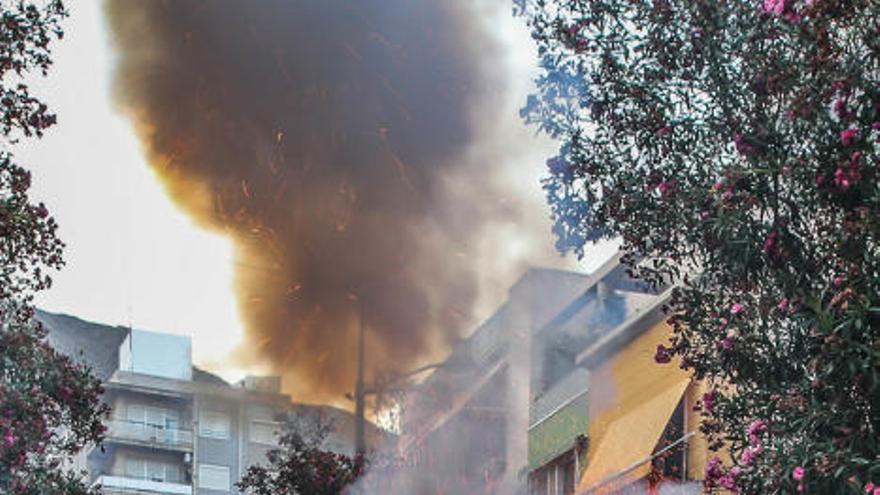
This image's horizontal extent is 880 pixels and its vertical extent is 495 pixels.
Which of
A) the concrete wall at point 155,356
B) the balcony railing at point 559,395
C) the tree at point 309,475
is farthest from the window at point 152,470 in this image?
the tree at point 309,475

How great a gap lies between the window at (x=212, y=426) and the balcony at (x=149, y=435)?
103 cm

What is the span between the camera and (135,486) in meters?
68.9

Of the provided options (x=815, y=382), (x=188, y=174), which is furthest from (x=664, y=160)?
(x=188, y=174)

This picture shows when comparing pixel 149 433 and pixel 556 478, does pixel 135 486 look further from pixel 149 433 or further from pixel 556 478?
pixel 556 478

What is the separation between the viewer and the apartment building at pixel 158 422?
229 feet

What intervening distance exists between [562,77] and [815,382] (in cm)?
408

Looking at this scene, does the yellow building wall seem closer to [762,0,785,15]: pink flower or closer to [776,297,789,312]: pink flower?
[776,297,789,312]: pink flower

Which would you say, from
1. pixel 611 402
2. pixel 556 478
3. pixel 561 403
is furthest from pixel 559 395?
pixel 611 402

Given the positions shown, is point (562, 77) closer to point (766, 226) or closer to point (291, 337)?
point (766, 226)

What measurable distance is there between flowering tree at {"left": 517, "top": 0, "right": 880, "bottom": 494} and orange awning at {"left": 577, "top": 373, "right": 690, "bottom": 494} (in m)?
10.3

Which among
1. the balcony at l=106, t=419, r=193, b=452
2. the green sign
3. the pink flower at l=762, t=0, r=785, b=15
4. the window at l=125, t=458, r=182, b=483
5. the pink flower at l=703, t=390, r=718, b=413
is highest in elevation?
the balcony at l=106, t=419, r=193, b=452

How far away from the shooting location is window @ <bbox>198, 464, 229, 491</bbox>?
72375mm

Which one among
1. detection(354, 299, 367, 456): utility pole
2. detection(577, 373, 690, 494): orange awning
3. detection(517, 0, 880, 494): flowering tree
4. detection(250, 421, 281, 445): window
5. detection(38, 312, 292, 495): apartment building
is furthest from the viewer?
detection(250, 421, 281, 445): window

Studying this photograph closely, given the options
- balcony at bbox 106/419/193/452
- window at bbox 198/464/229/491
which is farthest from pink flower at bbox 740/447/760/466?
window at bbox 198/464/229/491
